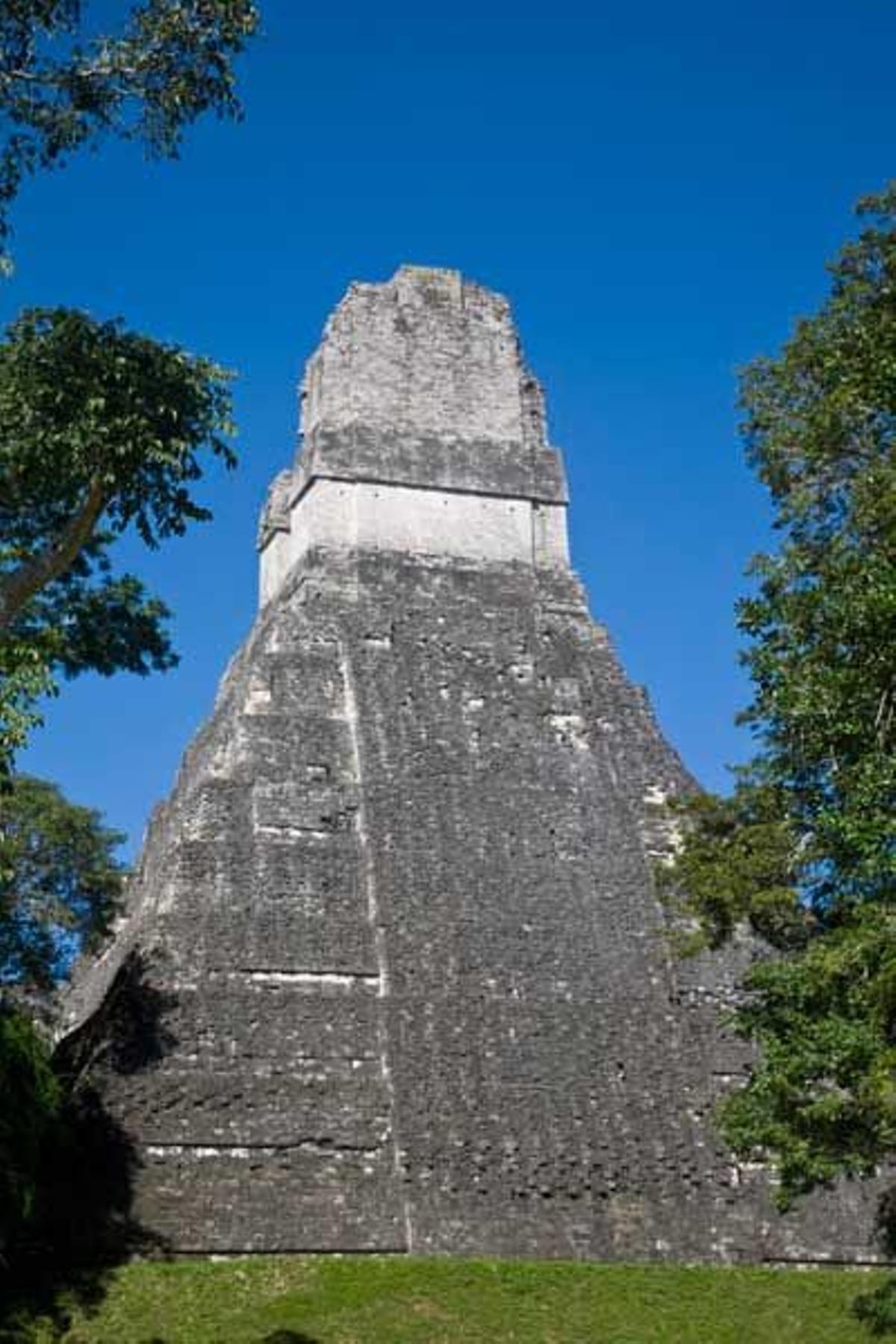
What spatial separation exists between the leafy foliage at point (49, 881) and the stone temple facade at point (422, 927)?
92 cm

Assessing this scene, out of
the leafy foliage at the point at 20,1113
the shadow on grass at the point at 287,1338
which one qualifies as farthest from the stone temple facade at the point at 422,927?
the shadow on grass at the point at 287,1338

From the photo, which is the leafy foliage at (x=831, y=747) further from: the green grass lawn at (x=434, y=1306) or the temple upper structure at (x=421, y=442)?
the temple upper structure at (x=421, y=442)

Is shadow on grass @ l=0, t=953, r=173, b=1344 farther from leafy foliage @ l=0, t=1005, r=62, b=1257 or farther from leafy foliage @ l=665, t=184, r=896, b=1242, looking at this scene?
leafy foliage @ l=665, t=184, r=896, b=1242

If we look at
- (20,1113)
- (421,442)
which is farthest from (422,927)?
(421,442)

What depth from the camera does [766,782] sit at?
13.4 m

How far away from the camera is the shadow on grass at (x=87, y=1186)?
13.4 m

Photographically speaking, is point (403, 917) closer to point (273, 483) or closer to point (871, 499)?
point (871, 499)

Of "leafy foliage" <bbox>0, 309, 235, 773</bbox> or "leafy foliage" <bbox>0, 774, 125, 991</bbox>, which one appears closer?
"leafy foliage" <bbox>0, 309, 235, 773</bbox>

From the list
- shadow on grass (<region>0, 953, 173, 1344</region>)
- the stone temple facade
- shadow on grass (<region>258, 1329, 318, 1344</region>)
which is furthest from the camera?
the stone temple facade

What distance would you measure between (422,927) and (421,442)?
853cm

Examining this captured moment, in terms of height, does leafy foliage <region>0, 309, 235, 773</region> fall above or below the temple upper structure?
below

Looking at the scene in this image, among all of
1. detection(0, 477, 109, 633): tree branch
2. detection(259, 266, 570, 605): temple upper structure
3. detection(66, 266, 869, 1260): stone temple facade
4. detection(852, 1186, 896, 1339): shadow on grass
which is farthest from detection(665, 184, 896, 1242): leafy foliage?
detection(259, 266, 570, 605): temple upper structure

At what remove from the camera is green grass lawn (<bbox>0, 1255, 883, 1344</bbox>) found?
13133 mm

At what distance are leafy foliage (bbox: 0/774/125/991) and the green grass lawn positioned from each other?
834cm
